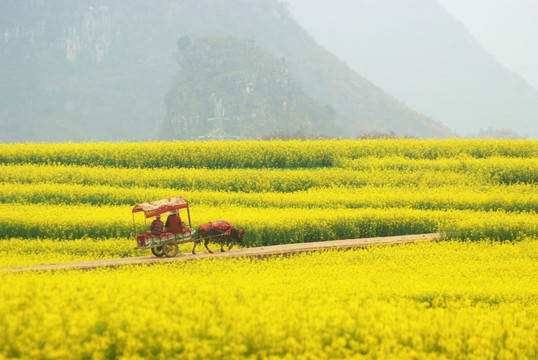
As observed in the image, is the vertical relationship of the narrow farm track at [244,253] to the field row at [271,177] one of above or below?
below

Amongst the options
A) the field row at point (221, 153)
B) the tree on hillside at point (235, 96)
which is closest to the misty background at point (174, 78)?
the tree on hillside at point (235, 96)

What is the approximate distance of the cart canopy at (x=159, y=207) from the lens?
13562 millimetres

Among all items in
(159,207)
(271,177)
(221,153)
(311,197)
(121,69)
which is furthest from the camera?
(121,69)

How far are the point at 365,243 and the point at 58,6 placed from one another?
171191mm

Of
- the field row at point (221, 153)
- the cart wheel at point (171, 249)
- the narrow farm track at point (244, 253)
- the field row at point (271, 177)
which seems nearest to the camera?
the narrow farm track at point (244, 253)

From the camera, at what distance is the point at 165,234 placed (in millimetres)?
13805

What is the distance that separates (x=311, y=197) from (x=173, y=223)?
824 cm

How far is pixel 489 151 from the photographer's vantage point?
30.0 metres

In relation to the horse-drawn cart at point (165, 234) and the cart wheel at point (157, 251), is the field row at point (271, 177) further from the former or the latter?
the cart wheel at point (157, 251)

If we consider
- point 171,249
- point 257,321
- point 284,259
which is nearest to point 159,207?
point 171,249

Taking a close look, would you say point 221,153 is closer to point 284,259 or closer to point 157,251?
point 157,251

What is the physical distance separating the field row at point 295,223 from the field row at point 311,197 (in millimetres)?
1805

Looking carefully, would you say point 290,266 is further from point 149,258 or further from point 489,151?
point 489,151

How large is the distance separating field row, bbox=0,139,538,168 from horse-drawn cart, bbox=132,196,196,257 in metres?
14.5
